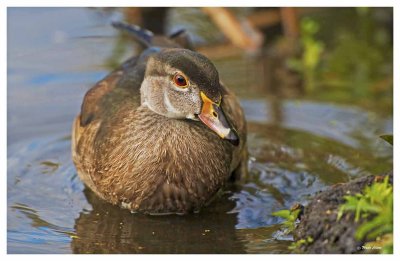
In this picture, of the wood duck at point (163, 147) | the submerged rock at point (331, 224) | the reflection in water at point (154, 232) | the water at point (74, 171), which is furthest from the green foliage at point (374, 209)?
the wood duck at point (163, 147)

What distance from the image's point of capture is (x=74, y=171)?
24.6 ft

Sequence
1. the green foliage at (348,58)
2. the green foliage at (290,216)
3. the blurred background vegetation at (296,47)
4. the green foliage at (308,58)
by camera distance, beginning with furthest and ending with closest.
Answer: the green foliage at (308,58) < the blurred background vegetation at (296,47) < the green foliage at (348,58) < the green foliage at (290,216)

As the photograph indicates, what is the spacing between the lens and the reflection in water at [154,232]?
587 cm

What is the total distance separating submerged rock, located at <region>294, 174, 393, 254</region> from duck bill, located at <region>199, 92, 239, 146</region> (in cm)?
75

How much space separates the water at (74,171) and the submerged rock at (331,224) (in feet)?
1.17

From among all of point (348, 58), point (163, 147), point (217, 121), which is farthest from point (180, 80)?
point (348, 58)

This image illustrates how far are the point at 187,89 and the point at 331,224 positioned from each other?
150 cm

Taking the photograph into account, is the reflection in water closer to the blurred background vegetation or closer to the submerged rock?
the submerged rock

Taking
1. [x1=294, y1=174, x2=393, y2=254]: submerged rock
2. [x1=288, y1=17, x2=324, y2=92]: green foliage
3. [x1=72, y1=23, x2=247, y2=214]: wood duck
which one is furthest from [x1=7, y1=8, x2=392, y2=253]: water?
[x1=288, y1=17, x2=324, y2=92]: green foliage

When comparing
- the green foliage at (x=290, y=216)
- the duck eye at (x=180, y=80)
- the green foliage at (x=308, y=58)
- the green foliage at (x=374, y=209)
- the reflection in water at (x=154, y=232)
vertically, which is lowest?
the reflection in water at (x=154, y=232)

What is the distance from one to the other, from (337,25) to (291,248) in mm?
5343

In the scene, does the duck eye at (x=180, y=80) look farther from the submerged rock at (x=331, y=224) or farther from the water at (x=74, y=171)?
the submerged rock at (x=331, y=224)

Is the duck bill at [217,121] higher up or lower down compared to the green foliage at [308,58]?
lower down

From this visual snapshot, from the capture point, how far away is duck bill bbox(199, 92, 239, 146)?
230 inches
